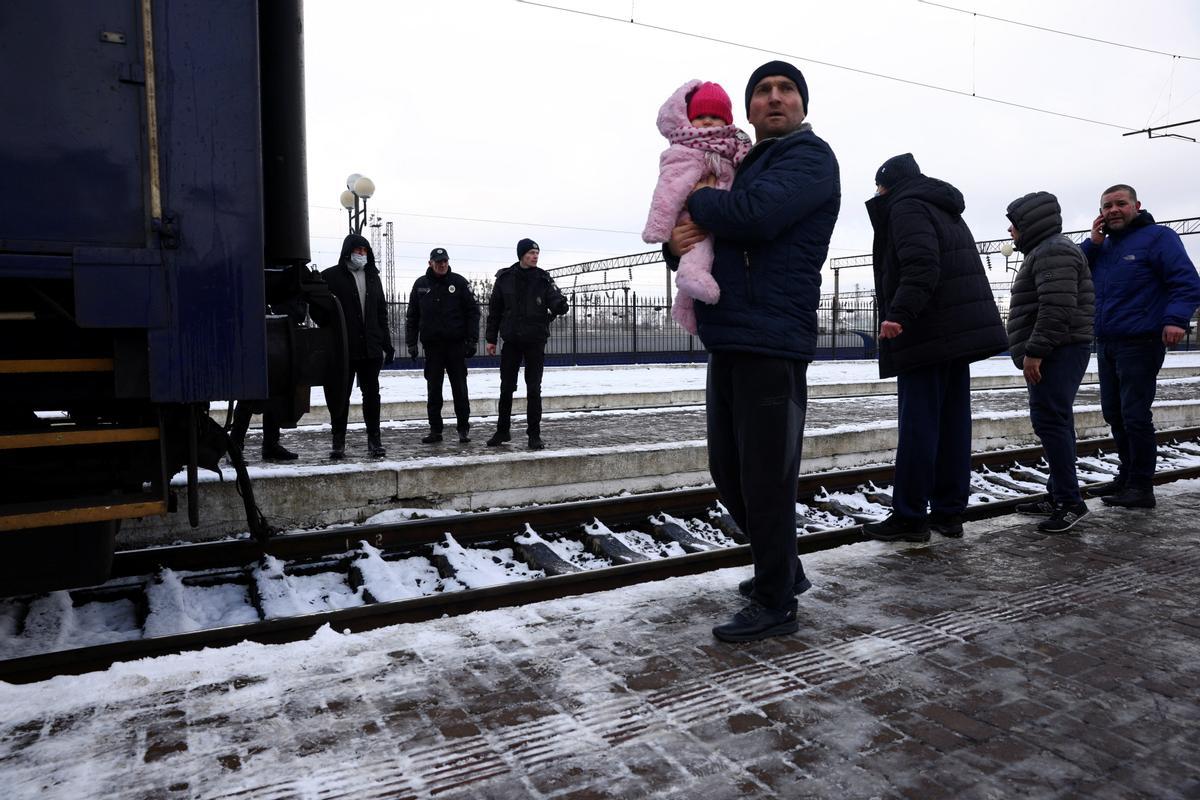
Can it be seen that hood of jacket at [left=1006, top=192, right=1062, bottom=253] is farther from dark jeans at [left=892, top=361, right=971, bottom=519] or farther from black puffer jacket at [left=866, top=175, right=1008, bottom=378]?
dark jeans at [left=892, top=361, right=971, bottom=519]

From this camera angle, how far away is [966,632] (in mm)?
3139

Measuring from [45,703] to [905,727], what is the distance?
270 centimetres

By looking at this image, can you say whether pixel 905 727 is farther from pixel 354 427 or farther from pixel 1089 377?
pixel 1089 377

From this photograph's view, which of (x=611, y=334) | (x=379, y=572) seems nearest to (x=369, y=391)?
(x=379, y=572)

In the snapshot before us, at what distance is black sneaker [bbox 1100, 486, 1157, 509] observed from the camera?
528cm

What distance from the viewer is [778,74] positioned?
10.4 ft

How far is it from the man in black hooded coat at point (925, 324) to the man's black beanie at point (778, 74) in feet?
4.64

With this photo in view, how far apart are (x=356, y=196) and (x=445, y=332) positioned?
10153 millimetres

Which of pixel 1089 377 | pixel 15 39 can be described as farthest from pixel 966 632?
pixel 1089 377

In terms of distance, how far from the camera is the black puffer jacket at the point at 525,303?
8234 mm

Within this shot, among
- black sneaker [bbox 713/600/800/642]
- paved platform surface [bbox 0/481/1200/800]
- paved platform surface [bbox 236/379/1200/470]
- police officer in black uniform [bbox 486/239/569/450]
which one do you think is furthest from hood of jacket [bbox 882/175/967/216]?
police officer in black uniform [bbox 486/239/569/450]

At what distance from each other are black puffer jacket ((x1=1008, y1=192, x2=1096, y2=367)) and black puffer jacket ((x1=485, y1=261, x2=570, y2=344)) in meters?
4.43

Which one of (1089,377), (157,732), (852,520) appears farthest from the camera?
(1089,377)

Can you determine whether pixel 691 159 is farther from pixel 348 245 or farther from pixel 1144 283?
pixel 348 245
